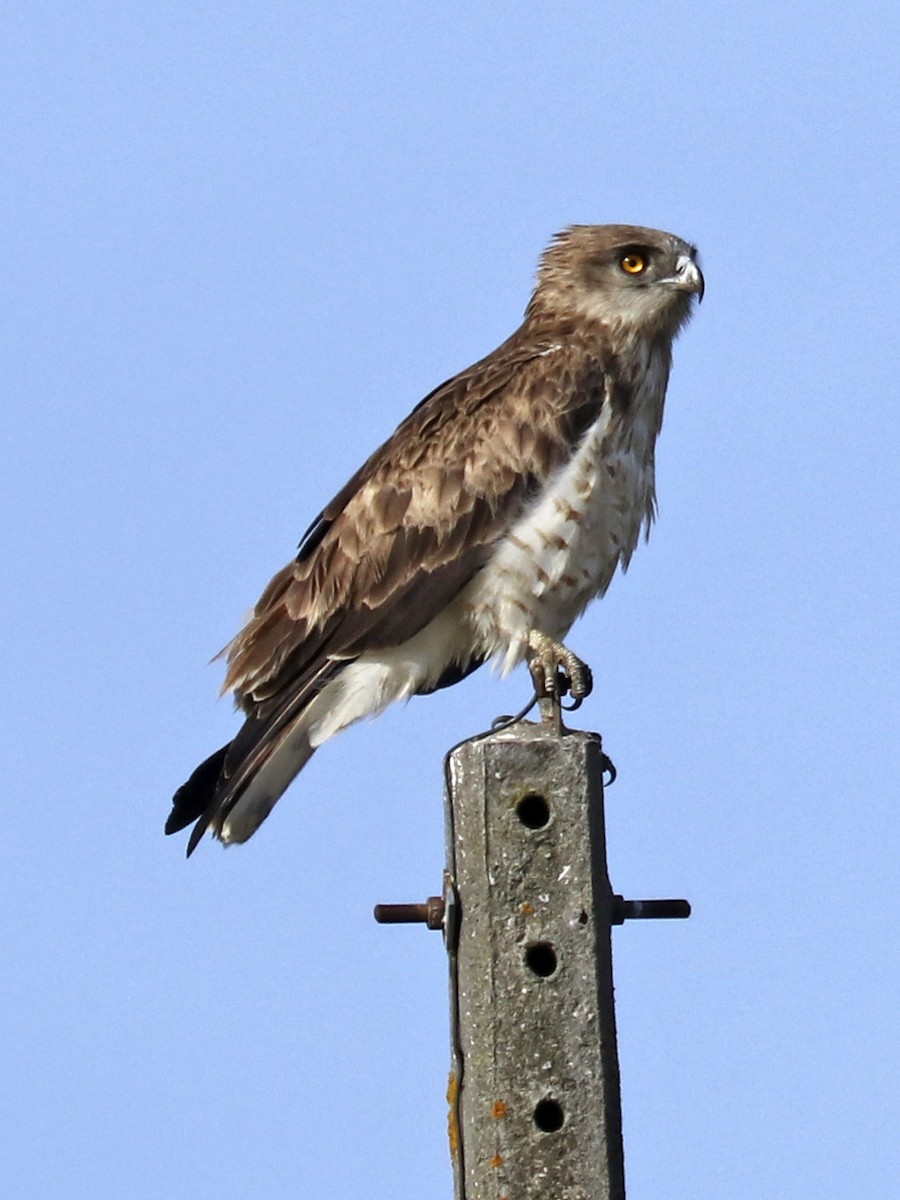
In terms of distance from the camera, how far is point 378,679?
28.7 ft

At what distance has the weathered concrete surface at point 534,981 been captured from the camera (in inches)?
215

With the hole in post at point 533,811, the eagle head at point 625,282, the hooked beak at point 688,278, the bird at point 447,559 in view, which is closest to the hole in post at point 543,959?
the hole in post at point 533,811

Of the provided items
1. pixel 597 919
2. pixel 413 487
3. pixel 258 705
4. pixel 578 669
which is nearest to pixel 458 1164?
pixel 597 919

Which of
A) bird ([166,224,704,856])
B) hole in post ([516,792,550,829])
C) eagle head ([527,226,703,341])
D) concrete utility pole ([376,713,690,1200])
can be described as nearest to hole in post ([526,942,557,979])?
concrete utility pole ([376,713,690,1200])

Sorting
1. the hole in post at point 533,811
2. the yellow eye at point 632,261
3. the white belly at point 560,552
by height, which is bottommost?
the hole in post at point 533,811

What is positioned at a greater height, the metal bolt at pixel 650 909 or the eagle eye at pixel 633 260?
the eagle eye at pixel 633 260

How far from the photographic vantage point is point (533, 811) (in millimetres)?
5691

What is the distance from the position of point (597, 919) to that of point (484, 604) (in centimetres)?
309

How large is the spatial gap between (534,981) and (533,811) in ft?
1.46

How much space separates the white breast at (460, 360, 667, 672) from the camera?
8.45 m

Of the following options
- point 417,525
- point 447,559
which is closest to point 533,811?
point 447,559

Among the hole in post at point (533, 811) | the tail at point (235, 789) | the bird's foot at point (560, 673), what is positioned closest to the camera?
the hole in post at point (533, 811)

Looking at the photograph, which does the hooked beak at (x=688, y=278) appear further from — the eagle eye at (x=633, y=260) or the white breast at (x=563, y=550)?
the white breast at (x=563, y=550)

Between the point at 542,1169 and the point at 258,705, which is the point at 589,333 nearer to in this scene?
the point at 258,705
